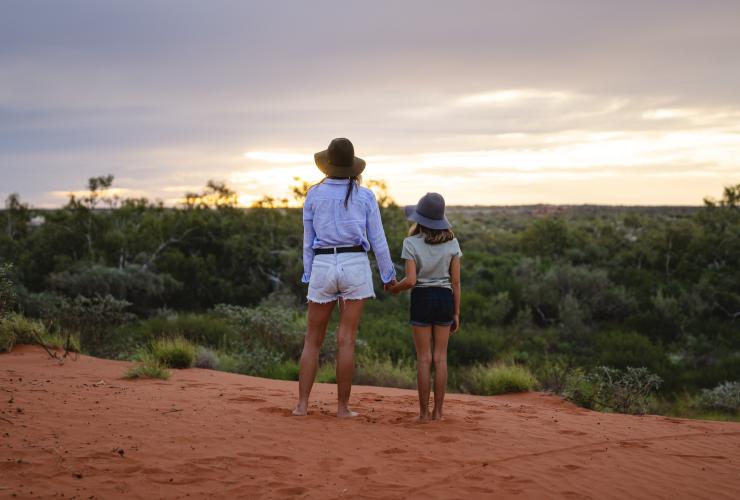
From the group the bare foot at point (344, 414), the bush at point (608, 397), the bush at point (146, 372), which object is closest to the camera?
the bare foot at point (344, 414)

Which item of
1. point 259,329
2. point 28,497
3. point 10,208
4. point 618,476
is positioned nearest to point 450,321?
point 618,476

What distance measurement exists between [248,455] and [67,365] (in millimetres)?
5799

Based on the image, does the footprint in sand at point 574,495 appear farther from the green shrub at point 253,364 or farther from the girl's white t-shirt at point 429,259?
the green shrub at point 253,364

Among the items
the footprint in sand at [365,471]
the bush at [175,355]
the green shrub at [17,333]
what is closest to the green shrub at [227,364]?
the bush at [175,355]

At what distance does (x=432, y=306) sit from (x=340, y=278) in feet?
2.88

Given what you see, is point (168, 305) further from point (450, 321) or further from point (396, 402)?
point (450, 321)

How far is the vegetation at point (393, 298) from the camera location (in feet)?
48.7

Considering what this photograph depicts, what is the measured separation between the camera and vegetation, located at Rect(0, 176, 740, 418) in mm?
14836

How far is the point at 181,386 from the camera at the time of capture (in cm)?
910

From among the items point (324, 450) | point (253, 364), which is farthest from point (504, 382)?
point (324, 450)

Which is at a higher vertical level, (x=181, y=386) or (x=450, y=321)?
(x=450, y=321)

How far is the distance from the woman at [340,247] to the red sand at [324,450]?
2.50 feet

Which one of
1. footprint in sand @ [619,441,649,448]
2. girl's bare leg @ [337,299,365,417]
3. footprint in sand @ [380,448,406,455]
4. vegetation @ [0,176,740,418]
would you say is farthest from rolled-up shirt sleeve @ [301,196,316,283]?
vegetation @ [0,176,740,418]

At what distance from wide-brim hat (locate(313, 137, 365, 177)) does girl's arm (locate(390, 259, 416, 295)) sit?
2.96ft
